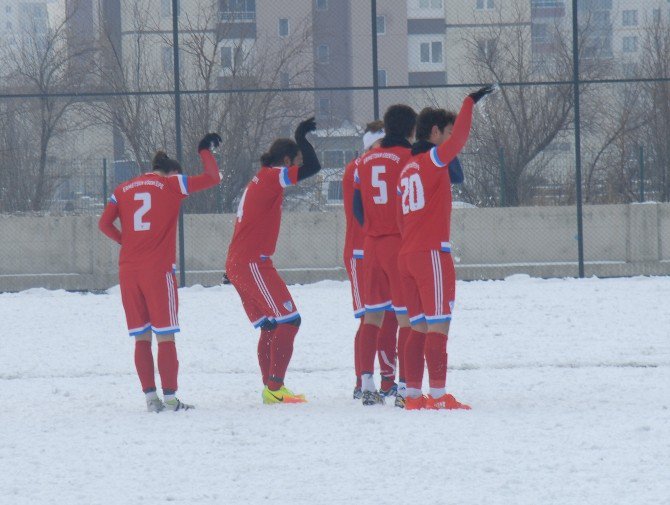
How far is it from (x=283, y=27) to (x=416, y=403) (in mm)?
14107

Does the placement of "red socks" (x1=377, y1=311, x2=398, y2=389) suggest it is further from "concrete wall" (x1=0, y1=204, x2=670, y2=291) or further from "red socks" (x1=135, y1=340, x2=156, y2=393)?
"concrete wall" (x1=0, y1=204, x2=670, y2=291)

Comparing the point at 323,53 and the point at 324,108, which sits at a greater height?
the point at 323,53

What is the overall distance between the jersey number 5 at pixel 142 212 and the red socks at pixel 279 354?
3.40 ft

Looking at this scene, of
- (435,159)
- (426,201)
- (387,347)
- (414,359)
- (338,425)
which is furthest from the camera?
(387,347)

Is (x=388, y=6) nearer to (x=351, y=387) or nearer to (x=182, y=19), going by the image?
(x=182, y=19)

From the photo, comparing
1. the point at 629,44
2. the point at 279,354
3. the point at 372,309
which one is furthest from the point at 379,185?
the point at 629,44

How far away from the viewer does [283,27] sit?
20.4 meters

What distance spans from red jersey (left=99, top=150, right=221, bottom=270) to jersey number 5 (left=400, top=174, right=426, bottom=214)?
45.7 inches

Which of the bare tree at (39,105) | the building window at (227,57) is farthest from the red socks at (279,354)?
the building window at (227,57)

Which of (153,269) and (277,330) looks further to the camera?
(277,330)

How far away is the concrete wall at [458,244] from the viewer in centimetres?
1720

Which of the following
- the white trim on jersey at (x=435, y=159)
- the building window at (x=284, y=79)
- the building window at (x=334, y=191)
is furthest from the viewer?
the building window at (x=284, y=79)

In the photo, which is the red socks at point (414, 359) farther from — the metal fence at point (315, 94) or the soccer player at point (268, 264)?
the metal fence at point (315, 94)

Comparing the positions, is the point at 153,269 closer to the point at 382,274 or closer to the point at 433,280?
the point at 382,274
